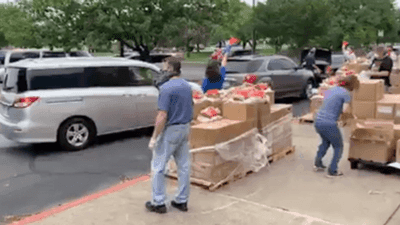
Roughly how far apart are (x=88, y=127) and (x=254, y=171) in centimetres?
375

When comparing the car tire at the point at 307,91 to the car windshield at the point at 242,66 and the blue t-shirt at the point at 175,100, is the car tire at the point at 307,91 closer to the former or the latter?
the car windshield at the point at 242,66

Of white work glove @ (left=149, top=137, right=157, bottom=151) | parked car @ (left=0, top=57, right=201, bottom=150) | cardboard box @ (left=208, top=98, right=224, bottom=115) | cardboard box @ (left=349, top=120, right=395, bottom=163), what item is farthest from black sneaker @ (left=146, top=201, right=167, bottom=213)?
parked car @ (left=0, top=57, right=201, bottom=150)

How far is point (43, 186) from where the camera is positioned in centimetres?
664

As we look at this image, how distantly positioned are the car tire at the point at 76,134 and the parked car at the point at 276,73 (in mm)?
5014

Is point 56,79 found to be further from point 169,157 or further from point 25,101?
point 169,157

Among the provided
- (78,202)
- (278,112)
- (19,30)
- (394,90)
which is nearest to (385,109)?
(278,112)

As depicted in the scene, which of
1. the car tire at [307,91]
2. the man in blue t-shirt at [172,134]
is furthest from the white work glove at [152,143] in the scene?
the car tire at [307,91]

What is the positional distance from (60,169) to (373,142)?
16.6 feet

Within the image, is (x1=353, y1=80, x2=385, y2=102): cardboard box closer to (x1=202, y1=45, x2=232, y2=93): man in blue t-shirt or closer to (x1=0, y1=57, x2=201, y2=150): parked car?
(x1=202, y1=45, x2=232, y2=93): man in blue t-shirt

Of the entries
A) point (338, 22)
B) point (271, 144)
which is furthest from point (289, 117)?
point (338, 22)

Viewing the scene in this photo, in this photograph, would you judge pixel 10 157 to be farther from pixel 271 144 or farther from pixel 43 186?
→ pixel 271 144

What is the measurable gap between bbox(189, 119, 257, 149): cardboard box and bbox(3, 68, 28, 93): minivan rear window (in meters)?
3.81

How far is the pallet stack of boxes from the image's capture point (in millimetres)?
6062

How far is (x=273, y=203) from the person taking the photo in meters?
5.64
